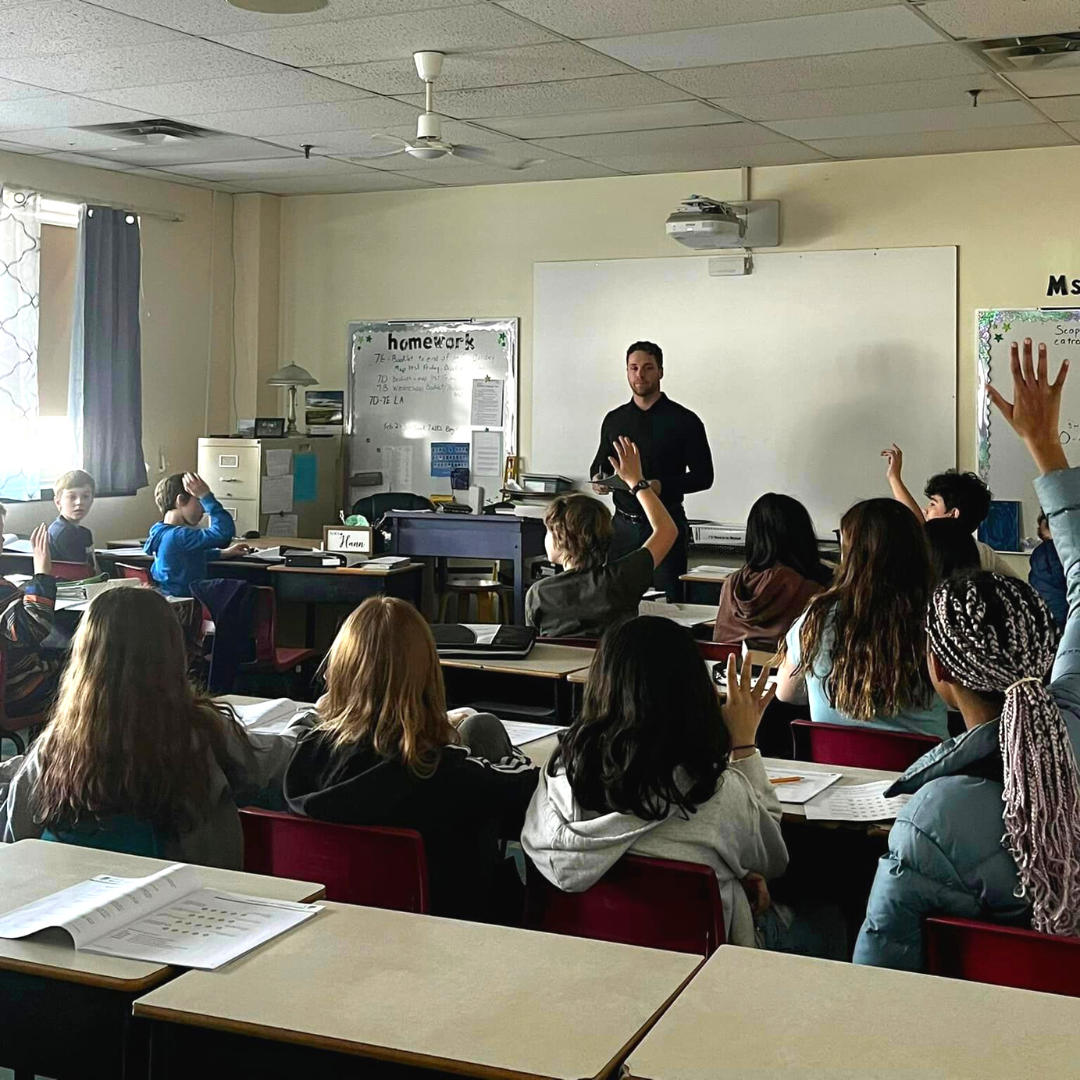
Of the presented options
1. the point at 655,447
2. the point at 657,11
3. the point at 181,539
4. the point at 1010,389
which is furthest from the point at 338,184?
the point at 657,11

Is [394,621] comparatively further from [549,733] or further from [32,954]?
[32,954]

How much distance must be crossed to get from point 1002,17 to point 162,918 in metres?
3.95

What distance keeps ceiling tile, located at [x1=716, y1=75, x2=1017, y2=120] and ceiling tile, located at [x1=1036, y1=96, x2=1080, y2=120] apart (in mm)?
196

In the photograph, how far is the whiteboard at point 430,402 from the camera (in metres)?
8.34

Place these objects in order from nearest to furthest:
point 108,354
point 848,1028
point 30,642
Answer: point 848,1028, point 30,642, point 108,354

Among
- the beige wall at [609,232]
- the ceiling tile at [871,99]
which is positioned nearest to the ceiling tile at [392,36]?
the ceiling tile at [871,99]

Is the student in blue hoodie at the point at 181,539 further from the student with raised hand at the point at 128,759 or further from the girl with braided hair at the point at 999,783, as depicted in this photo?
the girl with braided hair at the point at 999,783

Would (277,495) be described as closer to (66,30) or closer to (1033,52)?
(66,30)

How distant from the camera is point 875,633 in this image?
3.37 m

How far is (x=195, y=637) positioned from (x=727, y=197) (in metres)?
3.82

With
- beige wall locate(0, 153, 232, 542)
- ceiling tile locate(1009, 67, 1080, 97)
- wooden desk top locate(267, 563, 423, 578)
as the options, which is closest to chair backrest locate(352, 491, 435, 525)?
beige wall locate(0, 153, 232, 542)

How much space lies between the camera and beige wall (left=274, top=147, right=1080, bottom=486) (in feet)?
22.7

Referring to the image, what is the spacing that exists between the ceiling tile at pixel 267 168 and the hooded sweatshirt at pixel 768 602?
4.05 metres

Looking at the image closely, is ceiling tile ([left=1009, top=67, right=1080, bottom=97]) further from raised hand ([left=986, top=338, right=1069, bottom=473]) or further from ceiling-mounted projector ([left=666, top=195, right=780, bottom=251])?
raised hand ([left=986, top=338, right=1069, bottom=473])
